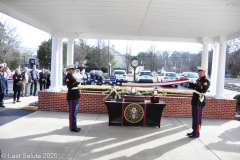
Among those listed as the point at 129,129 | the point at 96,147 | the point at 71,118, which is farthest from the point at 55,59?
the point at 96,147

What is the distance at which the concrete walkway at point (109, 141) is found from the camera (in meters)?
4.32

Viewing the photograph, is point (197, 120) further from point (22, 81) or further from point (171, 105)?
point (22, 81)

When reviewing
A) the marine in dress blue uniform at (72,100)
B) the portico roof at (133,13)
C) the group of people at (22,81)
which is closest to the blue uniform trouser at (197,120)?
the portico roof at (133,13)

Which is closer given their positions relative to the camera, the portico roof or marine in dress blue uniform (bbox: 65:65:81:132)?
the portico roof

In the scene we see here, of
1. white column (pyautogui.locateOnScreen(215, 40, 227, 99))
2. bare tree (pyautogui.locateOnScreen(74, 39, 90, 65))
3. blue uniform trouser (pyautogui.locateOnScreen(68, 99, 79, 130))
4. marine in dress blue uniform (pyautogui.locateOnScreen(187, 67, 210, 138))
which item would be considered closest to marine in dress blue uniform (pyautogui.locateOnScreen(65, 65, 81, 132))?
blue uniform trouser (pyautogui.locateOnScreen(68, 99, 79, 130))

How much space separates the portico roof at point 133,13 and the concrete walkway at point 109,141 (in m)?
3.23

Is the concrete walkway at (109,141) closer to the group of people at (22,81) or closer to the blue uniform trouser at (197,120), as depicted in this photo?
the blue uniform trouser at (197,120)

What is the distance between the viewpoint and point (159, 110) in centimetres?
630

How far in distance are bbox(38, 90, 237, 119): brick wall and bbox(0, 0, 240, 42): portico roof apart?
8.47 ft

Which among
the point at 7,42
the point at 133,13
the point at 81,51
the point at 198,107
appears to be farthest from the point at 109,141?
the point at 81,51

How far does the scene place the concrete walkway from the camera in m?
4.32

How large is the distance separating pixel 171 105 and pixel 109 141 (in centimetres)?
361

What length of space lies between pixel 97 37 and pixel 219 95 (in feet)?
20.1

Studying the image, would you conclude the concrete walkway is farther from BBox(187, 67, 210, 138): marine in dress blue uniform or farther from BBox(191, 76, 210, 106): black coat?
BBox(191, 76, 210, 106): black coat
